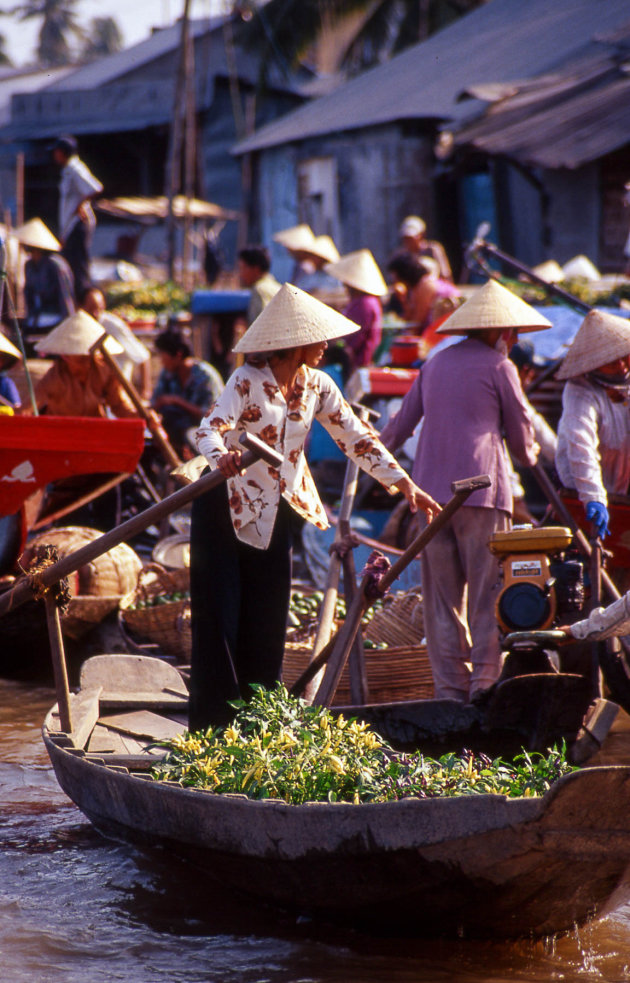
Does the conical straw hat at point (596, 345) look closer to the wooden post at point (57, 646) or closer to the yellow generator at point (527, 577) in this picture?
the yellow generator at point (527, 577)

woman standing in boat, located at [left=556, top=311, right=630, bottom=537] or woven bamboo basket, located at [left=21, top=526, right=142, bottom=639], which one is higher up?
woman standing in boat, located at [left=556, top=311, right=630, bottom=537]

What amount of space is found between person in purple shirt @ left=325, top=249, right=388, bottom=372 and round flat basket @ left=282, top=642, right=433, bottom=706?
3386mm

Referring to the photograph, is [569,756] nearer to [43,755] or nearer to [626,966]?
[626,966]

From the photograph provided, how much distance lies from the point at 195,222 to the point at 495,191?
9775 mm

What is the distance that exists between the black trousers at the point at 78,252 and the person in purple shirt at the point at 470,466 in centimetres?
618

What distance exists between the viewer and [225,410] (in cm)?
443

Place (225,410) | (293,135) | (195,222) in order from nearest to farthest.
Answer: (225,410) → (293,135) → (195,222)

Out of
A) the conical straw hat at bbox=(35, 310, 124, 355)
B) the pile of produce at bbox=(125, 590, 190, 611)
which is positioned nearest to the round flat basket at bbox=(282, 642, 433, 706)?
the pile of produce at bbox=(125, 590, 190, 611)

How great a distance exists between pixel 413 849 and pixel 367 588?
56.1 inches

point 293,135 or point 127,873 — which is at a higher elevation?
point 293,135

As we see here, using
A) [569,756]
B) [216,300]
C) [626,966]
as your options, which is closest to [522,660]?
[569,756]

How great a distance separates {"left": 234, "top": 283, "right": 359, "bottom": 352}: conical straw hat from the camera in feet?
14.5

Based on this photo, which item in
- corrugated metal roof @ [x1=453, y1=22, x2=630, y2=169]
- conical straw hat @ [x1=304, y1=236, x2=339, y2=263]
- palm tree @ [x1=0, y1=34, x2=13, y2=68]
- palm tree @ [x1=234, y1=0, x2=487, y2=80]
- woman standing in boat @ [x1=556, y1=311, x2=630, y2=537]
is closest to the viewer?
woman standing in boat @ [x1=556, y1=311, x2=630, y2=537]

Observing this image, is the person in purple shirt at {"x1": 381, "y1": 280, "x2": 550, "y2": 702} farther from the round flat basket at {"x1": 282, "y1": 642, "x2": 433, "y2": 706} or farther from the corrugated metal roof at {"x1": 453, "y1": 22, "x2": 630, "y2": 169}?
the corrugated metal roof at {"x1": 453, "y1": 22, "x2": 630, "y2": 169}
